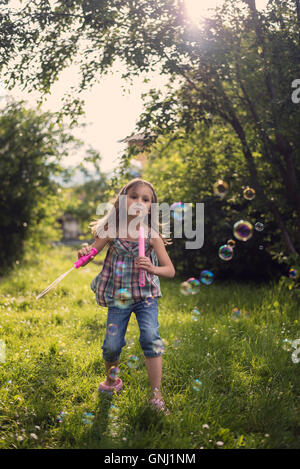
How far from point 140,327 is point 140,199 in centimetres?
93

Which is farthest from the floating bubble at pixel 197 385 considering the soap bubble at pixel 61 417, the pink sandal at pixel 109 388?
the soap bubble at pixel 61 417

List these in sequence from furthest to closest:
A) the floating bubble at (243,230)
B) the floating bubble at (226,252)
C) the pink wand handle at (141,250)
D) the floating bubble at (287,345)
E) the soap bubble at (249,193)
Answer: the soap bubble at (249,193)
the floating bubble at (226,252)
the floating bubble at (243,230)
the floating bubble at (287,345)
the pink wand handle at (141,250)

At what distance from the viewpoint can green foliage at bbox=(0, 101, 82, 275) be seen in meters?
9.55

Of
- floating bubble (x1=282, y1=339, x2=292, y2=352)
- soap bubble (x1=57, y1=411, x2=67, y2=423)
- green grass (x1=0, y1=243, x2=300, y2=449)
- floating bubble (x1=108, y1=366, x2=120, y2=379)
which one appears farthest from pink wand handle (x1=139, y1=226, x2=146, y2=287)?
floating bubble (x1=282, y1=339, x2=292, y2=352)

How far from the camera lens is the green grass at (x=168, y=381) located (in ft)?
8.21

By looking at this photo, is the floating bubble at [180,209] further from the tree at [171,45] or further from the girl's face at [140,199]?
the girl's face at [140,199]

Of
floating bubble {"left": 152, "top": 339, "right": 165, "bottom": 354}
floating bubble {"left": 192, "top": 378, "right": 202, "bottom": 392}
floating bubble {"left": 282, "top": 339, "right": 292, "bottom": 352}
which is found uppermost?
floating bubble {"left": 152, "top": 339, "right": 165, "bottom": 354}

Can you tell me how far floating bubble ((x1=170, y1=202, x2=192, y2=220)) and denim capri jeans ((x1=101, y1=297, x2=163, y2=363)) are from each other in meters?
4.13

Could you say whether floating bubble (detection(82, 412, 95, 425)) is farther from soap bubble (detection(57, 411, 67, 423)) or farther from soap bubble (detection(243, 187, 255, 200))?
soap bubble (detection(243, 187, 255, 200))

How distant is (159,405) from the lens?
272cm

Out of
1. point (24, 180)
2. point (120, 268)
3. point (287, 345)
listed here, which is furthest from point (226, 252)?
point (24, 180)

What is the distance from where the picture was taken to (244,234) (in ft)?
14.3

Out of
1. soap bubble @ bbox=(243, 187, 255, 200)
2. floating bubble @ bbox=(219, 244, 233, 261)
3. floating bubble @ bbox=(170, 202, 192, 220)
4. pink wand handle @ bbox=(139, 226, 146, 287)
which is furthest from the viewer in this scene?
floating bubble @ bbox=(170, 202, 192, 220)
